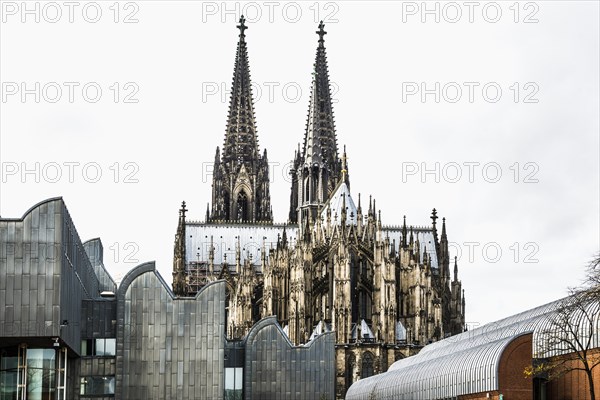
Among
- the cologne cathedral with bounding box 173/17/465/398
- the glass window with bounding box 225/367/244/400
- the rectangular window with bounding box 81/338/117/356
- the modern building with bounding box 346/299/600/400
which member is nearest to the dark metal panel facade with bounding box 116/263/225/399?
the rectangular window with bounding box 81/338/117/356

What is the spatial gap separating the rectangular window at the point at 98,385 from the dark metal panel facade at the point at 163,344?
0.52 m

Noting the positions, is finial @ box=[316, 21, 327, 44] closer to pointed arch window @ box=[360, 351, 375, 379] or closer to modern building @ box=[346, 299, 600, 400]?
pointed arch window @ box=[360, 351, 375, 379]

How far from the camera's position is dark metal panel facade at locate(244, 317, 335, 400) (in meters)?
71.4

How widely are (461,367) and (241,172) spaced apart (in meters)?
89.8

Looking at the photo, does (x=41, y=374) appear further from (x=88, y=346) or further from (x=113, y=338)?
(x=113, y=338)

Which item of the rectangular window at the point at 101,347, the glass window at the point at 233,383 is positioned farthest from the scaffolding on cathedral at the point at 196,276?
the rectangular window at the point at 101,347

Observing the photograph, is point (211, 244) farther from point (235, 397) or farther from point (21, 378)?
point (21, 378)

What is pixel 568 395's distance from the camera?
60906 mm

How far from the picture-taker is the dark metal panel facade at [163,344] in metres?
66.3

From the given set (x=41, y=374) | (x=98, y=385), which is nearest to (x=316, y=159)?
(x=98, y=385)

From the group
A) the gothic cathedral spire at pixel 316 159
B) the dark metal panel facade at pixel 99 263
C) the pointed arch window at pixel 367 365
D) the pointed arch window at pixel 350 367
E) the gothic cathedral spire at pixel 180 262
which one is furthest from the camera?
the gothic cathedral spire at pixel 316 159


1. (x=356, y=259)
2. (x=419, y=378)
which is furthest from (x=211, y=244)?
(x=419, y=378)

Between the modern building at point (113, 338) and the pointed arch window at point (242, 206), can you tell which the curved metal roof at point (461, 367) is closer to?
the modern building at point (113, 338)

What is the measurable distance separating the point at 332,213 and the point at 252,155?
96.4ft
